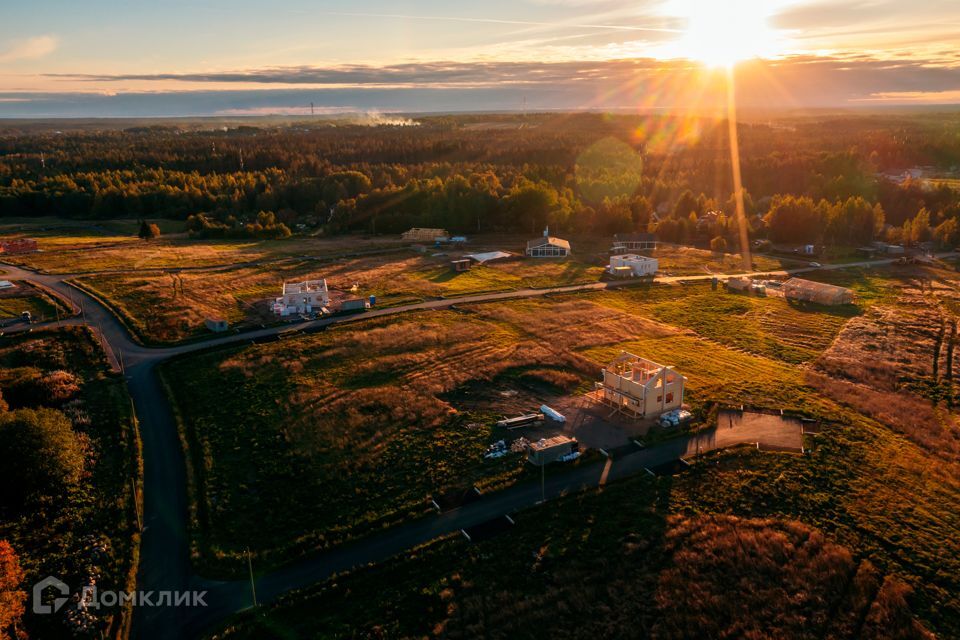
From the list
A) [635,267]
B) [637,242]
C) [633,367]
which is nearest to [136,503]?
[633,367]

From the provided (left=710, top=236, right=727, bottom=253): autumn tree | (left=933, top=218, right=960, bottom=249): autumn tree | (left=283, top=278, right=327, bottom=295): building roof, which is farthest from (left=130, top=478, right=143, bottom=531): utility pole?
(left=933, top=218, right=960, bottom=249): autumn tree

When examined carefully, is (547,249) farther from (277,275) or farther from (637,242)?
(277,275)

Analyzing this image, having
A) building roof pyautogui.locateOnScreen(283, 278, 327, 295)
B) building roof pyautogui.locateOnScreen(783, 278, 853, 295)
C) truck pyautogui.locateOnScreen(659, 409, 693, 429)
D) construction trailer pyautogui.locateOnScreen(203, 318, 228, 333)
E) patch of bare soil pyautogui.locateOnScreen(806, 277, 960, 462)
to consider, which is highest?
building roof pyautogui.locateOnScreen(283, 278, 327, 295)

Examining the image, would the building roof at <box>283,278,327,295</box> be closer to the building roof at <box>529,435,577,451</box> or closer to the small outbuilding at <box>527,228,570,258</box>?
the building roof at <box>529,435,577,451</box>

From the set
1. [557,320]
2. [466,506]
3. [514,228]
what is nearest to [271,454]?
[466,506]

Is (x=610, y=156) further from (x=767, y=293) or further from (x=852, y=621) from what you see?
(x=852, y=621)
